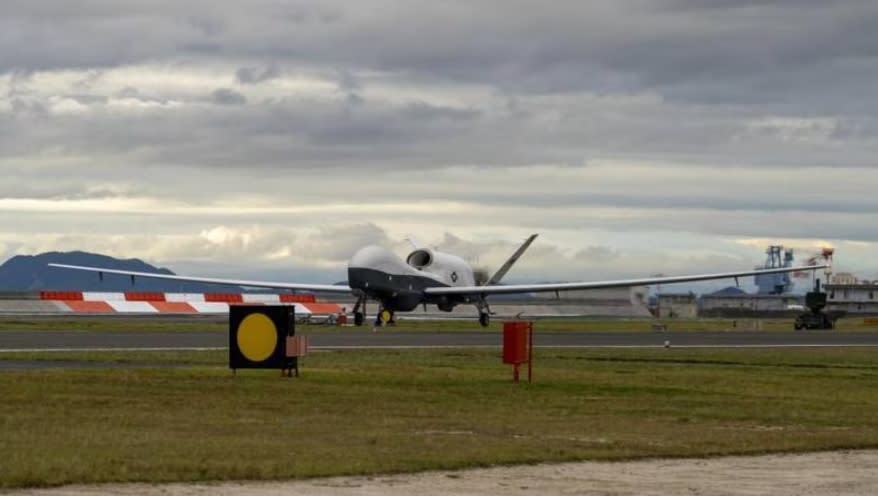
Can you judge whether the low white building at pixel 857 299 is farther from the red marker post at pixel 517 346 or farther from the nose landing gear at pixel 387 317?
the red marker post at pixel 517 346

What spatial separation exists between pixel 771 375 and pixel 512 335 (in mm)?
7488

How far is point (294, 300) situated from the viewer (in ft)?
318

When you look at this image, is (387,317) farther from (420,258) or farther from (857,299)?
(857,299)

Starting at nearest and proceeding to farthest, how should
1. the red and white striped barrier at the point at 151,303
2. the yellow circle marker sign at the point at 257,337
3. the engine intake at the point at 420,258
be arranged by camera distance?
1. the yellow circle marker sign at the point at 257,337
2. the red and white striped barrier at the point at 151,303
3. the engine intake at the point at 420,258

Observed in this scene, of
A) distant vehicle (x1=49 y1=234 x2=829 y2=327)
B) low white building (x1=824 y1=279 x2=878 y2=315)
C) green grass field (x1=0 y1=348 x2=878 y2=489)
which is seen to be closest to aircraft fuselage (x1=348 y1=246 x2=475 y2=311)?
distant vehicle (x1=49 y1=234 x2=829 y2=327)

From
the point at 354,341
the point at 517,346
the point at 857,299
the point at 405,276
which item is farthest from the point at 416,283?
the point at 857,299

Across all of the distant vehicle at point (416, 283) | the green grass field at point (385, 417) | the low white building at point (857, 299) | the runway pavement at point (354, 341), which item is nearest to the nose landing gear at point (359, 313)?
the distant vehicle at point (416, 283)

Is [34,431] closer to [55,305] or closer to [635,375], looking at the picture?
[635,375]

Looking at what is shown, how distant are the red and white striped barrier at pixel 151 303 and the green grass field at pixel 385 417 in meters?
43.0

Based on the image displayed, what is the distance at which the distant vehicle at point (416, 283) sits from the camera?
87.0m

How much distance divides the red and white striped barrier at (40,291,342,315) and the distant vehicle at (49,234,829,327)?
1216 mm

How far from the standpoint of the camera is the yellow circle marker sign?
109 feet

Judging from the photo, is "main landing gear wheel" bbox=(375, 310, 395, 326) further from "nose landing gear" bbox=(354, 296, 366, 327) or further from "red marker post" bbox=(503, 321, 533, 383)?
"red marker post" bbox=(503, 321, 533, 383)

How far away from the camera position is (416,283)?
9050cm
